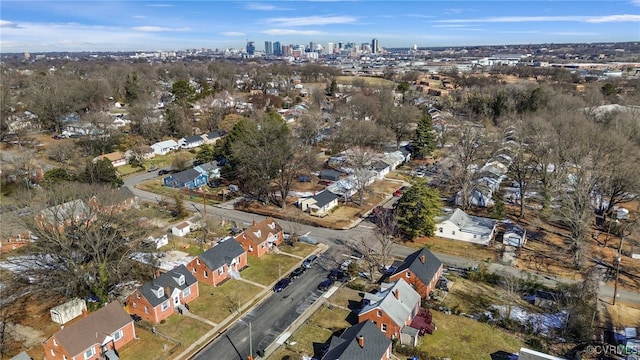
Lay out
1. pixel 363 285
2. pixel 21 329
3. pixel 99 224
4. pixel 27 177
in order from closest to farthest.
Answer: pixel 21 329 < pixel 99 224 < pixel 363 285 < pixel 27 177

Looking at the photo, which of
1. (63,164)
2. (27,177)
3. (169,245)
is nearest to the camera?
(169,245)

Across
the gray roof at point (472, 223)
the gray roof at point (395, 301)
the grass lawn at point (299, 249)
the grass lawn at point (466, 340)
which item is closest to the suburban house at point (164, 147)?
the grass lawn at point (299, 249)

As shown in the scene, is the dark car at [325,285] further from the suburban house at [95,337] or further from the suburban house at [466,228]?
the suburban house at [466,228]

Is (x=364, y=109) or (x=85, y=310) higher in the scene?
(x=364, y=109)

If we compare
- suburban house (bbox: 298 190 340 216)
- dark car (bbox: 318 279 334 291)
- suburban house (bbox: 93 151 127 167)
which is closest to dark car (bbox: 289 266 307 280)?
dark car (bbox: 318 279 334 291)

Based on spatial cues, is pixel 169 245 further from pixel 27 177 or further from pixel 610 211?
pixel 610 211

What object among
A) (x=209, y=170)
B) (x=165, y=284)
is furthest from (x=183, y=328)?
(x=209, y=170)

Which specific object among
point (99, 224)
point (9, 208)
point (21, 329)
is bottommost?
point (21, 329)

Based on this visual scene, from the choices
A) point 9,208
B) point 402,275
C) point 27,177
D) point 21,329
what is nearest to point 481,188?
point 402,275
